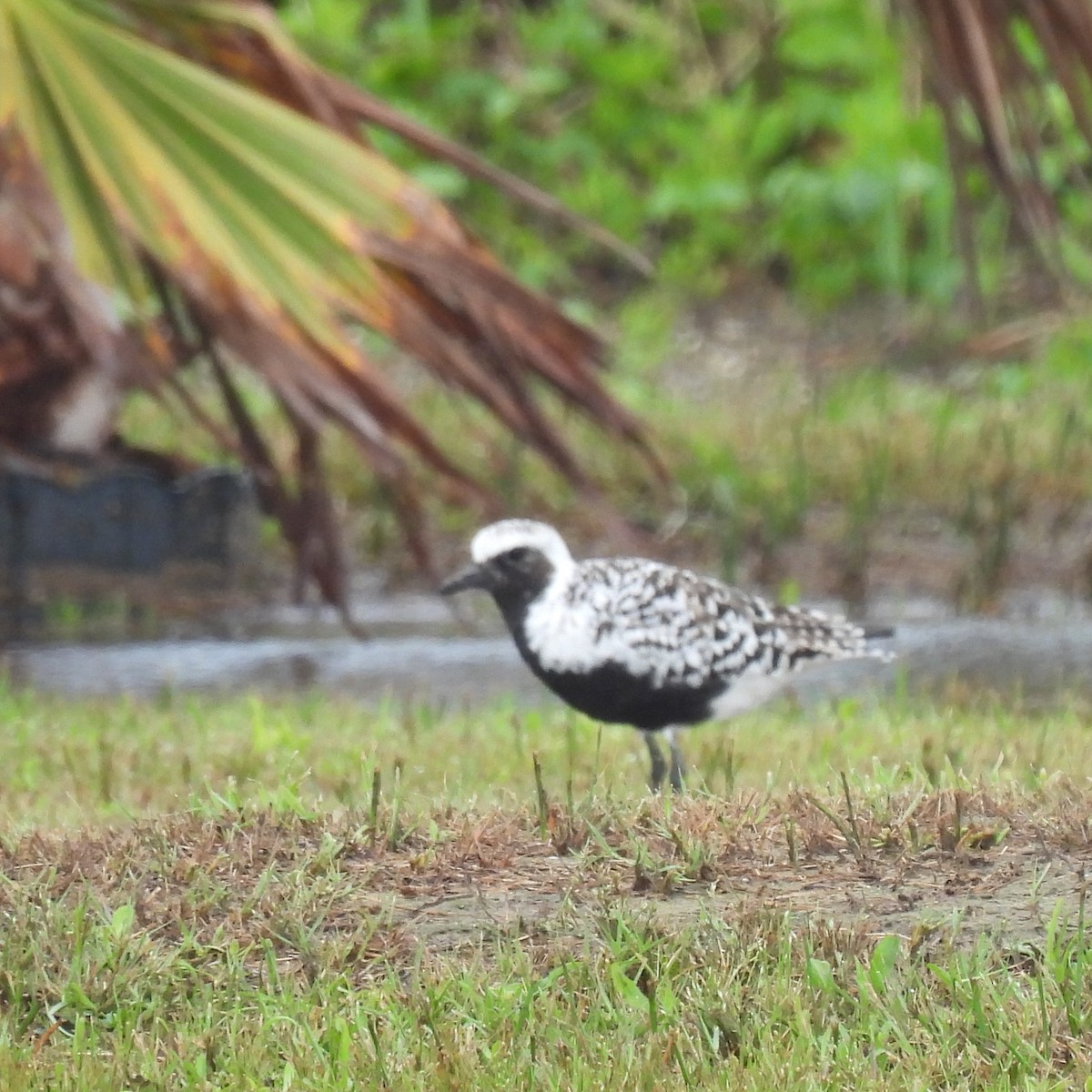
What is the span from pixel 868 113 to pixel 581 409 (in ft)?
21.0

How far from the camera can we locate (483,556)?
5.36 meters

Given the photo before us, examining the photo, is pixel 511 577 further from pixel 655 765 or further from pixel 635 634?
pixel 655 765

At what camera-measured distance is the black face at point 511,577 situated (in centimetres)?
530

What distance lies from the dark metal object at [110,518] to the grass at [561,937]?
330 cm

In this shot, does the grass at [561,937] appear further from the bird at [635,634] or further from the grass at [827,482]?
the grass at [827,482]

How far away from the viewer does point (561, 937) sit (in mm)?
3600

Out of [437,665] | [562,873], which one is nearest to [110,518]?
[437,665]

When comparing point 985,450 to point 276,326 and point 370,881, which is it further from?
point 370,881

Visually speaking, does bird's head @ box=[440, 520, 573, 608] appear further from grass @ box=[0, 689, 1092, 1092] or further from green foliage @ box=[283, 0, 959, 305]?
green foliage @ box=[283, 0, 959, 305]

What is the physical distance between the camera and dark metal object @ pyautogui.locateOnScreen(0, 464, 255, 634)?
7.86 m

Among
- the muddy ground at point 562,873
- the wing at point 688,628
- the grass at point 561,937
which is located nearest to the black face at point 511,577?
the wing at point 688,628

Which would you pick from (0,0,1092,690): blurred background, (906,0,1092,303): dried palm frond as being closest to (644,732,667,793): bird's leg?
(0,0,1092,690): blurred background

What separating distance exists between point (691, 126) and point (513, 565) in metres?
8.98

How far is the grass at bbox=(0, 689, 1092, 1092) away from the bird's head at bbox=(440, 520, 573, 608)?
784 millimetres
